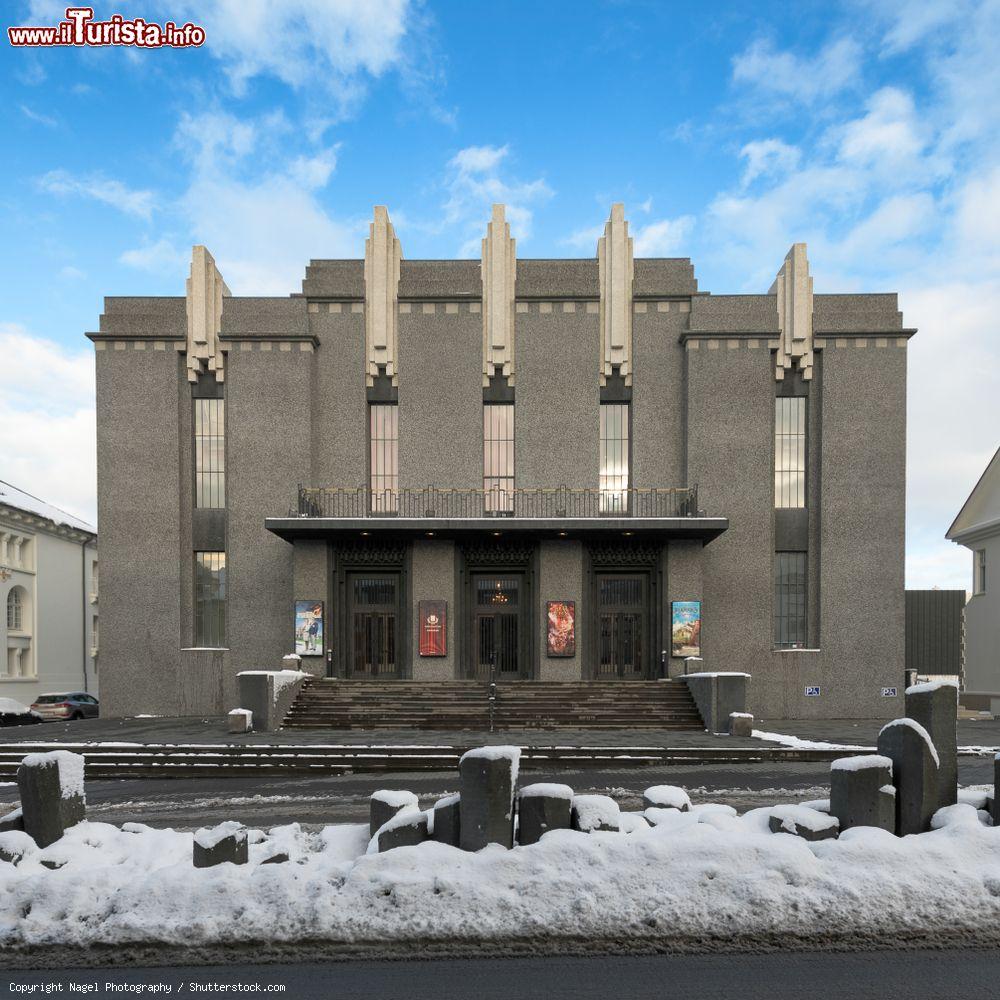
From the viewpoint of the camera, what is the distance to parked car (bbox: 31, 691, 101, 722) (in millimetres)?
28953

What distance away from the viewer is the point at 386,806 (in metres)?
5.58

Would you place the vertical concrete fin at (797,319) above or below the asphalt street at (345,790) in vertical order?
above

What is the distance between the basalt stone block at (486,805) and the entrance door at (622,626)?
1810cm

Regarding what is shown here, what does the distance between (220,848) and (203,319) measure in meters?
22.0

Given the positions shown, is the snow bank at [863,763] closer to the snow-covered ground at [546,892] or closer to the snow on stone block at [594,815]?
the snow-covered ground at [546,892]

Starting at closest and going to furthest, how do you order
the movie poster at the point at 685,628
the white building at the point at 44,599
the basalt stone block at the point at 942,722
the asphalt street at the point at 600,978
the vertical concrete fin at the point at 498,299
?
the asphalt street at the point at 600,978, the basalt stone block at the point at 942,722, the movie poster at the point at 685,628, the vertical concrete fin at the point at 498,299, the white building at the point at 44,599

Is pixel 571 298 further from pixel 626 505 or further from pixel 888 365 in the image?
pixel 888 365

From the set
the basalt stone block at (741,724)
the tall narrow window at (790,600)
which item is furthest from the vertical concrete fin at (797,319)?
the basalt stone block at (741,724)

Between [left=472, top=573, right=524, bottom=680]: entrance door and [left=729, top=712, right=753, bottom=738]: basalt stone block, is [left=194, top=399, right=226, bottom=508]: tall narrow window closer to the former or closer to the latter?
[left=472, top=573, right=524, bottom=680]: entrance door

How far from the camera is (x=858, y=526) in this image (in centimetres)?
2316

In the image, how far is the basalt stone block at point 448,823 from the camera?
5293 mm

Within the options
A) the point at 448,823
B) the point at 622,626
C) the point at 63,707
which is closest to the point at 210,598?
the point at 63,707

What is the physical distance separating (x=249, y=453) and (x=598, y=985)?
21.8 metres

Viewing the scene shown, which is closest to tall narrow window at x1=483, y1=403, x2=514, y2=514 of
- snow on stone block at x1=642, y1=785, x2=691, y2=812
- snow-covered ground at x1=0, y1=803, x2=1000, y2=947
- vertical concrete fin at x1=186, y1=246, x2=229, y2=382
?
vertical concrete fin at x1=186, y1=246, x2=229, y2=382
